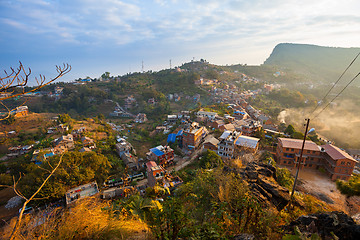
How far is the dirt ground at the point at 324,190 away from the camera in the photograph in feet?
34.2

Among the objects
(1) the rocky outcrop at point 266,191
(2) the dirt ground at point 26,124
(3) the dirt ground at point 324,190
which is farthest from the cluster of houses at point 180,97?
(1) the rocky outcrop at point 266,191

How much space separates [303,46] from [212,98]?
13564 centimetres

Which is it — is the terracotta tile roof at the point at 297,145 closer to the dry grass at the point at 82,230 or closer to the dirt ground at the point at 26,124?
the dry grass at the point at 82,230

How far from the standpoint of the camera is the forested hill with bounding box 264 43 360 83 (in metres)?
85.6

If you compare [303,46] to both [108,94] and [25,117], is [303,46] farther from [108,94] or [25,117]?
[25,117]

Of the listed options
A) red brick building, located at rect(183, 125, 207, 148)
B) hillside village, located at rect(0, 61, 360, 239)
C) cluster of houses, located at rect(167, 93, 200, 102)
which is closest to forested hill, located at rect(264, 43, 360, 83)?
cluster of houses, located at rect(167, 93, 200, 102)

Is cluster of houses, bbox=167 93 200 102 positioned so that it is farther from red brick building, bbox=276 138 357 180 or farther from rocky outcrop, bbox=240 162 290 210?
rocky outcrop, bbox=240 162 290 210

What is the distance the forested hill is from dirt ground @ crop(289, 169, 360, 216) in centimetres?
8959

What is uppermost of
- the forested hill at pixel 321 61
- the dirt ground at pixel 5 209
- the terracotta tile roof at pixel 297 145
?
the forested hill at pixel 321 61

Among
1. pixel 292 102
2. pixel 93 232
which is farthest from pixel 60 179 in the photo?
pixel 292 102

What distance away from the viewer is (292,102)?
45625mm

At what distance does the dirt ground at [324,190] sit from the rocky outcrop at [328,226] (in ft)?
32.3

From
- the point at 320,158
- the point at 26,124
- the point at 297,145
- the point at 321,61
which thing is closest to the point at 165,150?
the point at 297,145

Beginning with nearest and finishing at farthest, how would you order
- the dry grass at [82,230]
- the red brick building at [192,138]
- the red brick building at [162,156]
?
the dry grass at [82,230] < the red brick building at [162,156] < the red brick building at [192,138]
